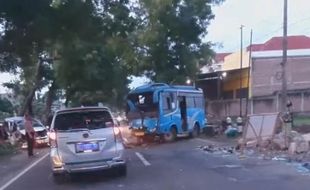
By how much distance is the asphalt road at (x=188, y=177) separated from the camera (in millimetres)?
13359

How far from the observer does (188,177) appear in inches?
591

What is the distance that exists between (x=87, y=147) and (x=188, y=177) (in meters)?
2.51

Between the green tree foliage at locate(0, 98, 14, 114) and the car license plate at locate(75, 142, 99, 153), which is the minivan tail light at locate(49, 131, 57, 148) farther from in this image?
the green tree foliage at locate(0, 98, 14, 114)

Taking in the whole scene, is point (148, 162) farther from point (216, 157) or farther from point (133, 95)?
point (133, 95)

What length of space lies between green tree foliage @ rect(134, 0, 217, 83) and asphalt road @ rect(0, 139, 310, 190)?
88.6ft

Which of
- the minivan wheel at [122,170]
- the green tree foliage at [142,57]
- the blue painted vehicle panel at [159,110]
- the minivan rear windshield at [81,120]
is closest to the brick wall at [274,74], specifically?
the green tree foliage at [142,57]

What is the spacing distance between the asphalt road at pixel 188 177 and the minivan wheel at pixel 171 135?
1215 centimetres

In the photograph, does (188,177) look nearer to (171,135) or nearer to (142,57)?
(171,135)

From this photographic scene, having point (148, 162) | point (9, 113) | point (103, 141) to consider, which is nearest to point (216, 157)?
point (148, 162)

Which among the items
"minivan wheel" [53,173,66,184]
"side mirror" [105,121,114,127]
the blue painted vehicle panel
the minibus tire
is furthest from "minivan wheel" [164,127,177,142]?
"side mirror" [105,121,114,127]

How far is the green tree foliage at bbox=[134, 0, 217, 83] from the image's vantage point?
46.4 metres

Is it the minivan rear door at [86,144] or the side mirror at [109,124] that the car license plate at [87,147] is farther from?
the side mirror at [109,124]

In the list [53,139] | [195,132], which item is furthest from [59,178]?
[195,132]

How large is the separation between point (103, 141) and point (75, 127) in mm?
1257
